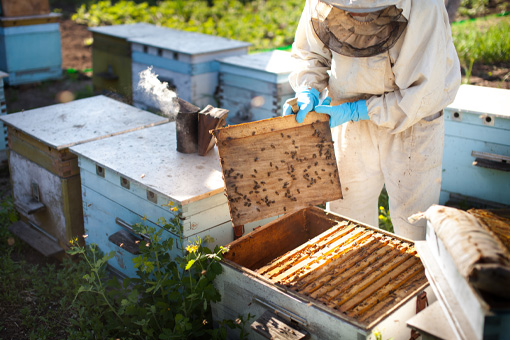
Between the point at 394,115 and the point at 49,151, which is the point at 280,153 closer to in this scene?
the point at 394,115

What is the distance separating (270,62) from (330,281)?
2.96m

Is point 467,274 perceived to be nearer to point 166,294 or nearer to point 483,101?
point 166,294

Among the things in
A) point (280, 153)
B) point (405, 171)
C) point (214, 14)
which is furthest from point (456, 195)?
point (214, 14)

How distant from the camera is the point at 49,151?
3.17 m

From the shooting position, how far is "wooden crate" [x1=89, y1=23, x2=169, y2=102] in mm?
5730

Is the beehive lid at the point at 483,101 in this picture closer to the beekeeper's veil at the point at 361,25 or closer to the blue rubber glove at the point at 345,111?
the blue rubber glove at the point at 345,111

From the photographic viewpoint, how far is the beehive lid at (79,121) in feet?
10.5

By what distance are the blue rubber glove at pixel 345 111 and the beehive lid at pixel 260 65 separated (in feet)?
6.34

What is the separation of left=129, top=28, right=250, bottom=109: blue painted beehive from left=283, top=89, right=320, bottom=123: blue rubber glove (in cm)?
238

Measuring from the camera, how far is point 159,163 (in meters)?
2.91

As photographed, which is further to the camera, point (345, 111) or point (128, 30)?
point (128, 30)

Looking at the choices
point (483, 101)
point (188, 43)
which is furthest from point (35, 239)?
point (483, 101)

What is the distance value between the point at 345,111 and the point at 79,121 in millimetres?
1824

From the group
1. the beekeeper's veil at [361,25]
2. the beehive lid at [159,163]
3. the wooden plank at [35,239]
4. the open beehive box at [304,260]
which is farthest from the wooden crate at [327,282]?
the wooden plank at [35,239]
